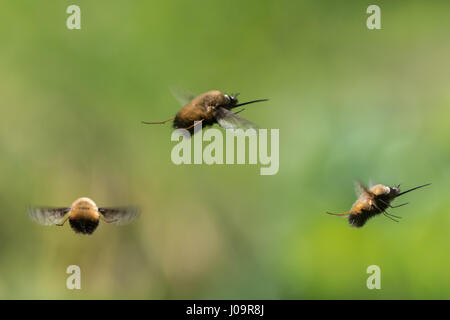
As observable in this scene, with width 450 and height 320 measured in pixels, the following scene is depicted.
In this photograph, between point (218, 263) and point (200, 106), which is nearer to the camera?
point (200, 106)

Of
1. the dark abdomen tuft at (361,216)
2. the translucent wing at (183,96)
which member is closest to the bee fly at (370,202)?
the dark abdomen tuft at (361,216)

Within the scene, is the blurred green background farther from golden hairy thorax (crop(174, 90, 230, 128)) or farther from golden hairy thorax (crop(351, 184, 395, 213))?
golden hairy thorax (crop(174, 90, 230, 128))

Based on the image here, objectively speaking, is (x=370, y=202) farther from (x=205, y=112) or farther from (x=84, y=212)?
(x=84, y=212)

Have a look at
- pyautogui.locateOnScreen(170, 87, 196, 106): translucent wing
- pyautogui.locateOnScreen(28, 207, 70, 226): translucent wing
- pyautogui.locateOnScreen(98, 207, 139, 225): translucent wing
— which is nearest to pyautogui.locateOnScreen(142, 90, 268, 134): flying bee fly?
pyautogui.locateOnScreen(170, 87, 196, 106): translucent wing

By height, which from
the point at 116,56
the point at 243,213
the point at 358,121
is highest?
the point at 116,56
